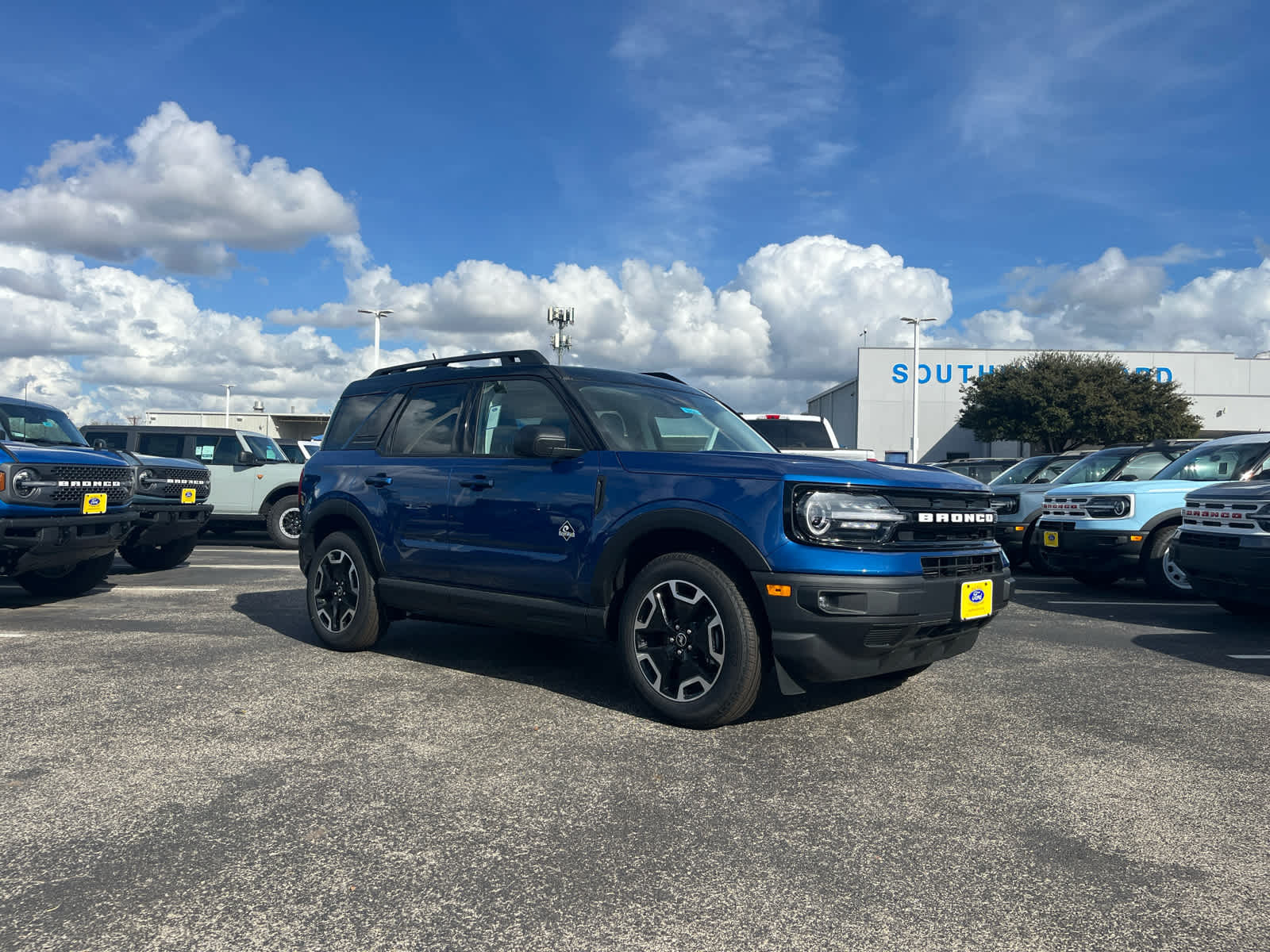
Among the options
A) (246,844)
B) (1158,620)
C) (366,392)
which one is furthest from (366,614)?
(1158,620)

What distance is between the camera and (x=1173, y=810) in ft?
11.2

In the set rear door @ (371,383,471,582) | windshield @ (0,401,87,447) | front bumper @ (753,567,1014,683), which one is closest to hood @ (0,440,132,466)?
windshield @ (0,401,87,447)

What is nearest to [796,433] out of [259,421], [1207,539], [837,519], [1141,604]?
[1141,604]

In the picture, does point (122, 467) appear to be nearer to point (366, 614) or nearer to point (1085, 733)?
point (366, 614)

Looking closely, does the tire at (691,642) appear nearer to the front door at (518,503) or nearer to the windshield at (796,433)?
the front door at (518,503)

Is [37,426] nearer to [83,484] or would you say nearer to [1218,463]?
[83,484]

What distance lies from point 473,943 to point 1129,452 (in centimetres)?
1068

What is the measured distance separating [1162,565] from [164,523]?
10.1 metres

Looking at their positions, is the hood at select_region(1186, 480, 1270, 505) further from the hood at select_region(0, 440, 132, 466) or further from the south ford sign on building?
the south ford sign on building

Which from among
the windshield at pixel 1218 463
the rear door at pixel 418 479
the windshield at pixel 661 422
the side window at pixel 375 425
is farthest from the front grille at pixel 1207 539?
the side window at pixel 375 425

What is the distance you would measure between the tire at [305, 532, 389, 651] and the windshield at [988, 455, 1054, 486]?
9339 mm

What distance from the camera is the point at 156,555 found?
10883 millimetres

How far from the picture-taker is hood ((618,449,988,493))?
4148 mm

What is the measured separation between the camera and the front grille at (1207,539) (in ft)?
23.2
